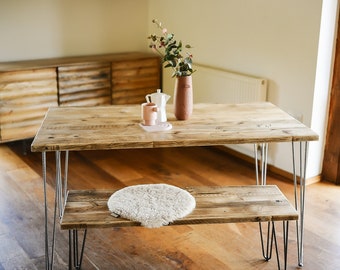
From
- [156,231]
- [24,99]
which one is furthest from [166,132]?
[24,99]

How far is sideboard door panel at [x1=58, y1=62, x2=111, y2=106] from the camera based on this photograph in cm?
435

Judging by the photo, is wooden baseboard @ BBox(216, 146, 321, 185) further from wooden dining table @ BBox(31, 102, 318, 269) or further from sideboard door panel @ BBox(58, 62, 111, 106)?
sideboard door panel @ BBox(58, 62, 111, 106)

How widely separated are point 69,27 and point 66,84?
0.68 m

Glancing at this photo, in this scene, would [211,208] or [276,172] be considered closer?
[211,208]

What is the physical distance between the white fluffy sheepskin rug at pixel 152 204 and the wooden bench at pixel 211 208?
0.10 ft

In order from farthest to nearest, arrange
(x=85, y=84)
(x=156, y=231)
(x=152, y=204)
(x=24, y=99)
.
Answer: (x=85, y=84)
(x=24, y=99)
(x=156, y=231)
(x=152, y=204)

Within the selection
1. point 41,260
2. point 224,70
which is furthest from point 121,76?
point 41,260

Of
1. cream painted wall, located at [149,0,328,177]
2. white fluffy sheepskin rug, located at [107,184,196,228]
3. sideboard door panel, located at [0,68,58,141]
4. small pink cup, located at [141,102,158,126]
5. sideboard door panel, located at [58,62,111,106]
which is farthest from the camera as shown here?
sideboard door panel, located at [58,62,111,106]

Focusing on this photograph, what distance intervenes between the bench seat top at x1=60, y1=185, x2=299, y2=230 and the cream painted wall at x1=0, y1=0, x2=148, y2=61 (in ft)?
8.23

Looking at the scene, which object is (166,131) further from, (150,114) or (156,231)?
(156,231)

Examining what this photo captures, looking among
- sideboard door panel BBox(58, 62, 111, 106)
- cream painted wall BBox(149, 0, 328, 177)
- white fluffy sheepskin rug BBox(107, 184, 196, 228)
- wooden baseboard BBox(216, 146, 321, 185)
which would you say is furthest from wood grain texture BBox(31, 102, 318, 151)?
sideboard door panel BBox(58, 62, 111, 106)

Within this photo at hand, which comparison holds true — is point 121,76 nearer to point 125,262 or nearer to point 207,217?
point 125,262

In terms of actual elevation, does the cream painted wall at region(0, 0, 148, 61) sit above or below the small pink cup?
above

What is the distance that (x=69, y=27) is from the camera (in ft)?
15.4
